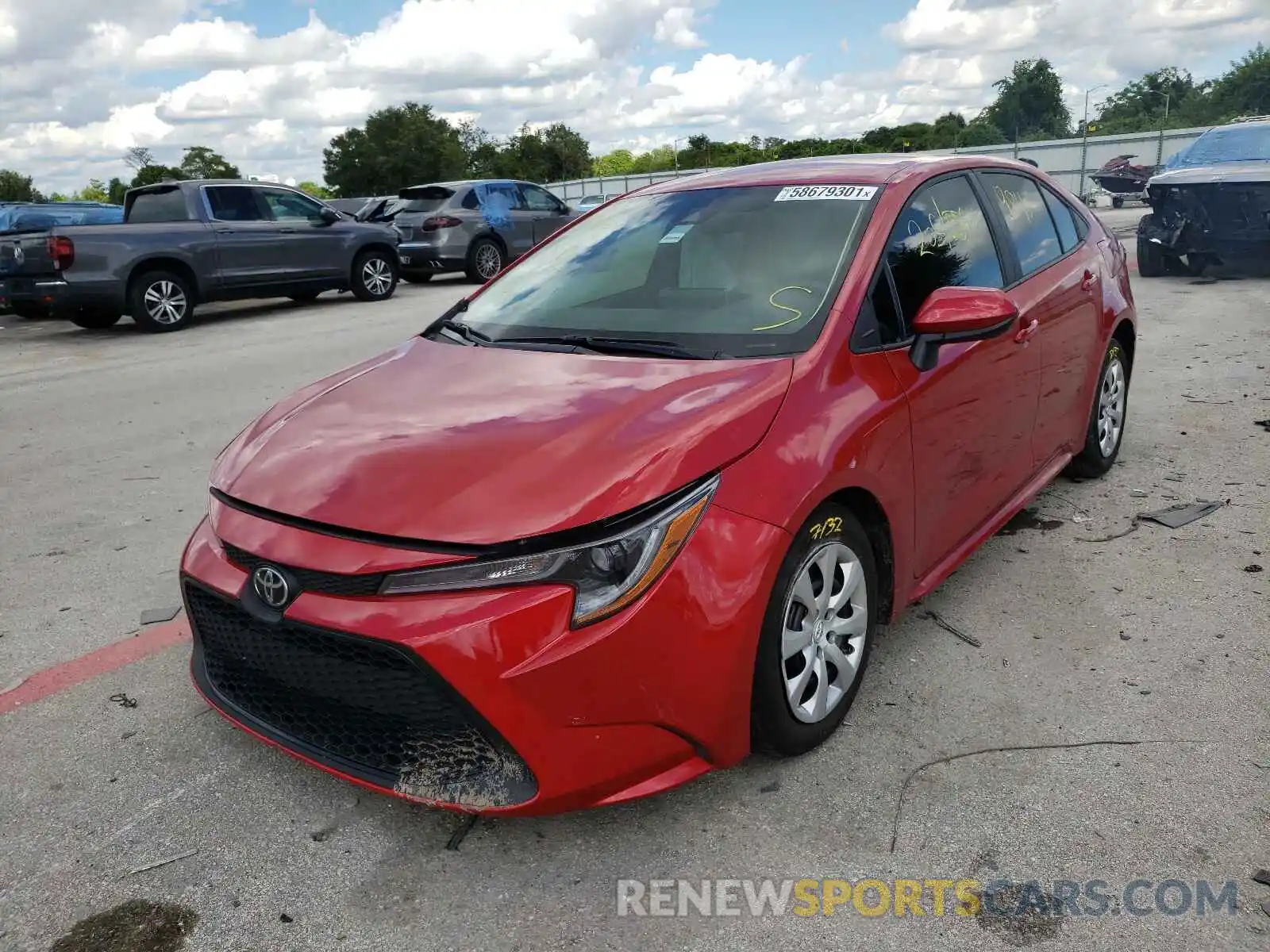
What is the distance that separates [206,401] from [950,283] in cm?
617

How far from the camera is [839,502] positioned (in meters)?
2.76

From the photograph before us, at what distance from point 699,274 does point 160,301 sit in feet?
34.6

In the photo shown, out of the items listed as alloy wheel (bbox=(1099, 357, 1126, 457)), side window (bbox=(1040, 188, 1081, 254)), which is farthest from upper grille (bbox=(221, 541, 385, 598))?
alloy wheel (bbox=(1099, 357, 1126, 457))

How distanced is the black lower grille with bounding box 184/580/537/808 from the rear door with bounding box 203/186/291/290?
36.8 feet

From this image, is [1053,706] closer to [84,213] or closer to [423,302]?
[423,302]

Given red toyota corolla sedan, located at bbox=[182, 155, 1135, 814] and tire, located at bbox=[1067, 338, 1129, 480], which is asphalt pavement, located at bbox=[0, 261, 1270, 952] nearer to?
red toyota corolla sedan, located at bbox=[182, 155, 1135, 814]

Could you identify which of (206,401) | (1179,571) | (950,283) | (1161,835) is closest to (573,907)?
→ (1161,835)

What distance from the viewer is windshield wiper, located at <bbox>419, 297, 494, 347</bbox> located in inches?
135

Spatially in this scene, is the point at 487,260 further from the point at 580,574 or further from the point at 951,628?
the point at 580,574

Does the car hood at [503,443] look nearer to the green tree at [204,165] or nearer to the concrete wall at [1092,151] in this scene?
the concrete wall at [1092,151]

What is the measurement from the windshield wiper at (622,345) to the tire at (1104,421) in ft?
8.53

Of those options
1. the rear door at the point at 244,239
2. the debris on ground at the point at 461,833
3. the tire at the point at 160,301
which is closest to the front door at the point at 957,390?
the debris on ground at the point at 461,833

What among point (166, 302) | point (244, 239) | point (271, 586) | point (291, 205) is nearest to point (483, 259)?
point (291, 205)

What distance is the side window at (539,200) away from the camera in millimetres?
17328
